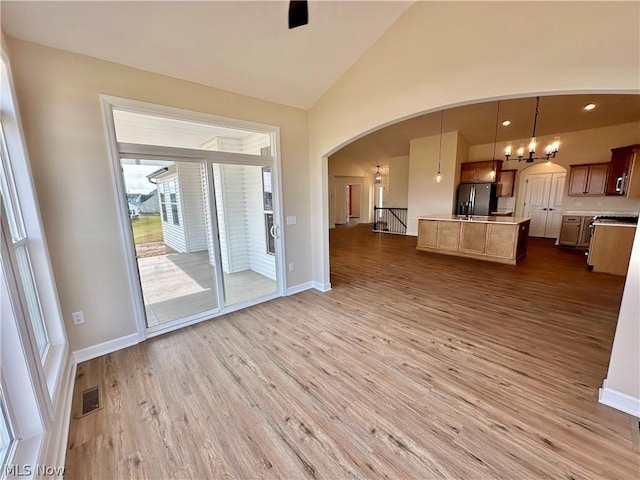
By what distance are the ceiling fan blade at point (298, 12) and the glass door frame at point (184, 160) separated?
1528 millimetres

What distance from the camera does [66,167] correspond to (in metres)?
2.26

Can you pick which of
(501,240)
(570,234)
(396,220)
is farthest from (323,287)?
(570,234)

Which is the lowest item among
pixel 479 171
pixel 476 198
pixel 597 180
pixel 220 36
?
pixel 476 198

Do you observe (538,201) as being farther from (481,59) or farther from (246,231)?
(246,231)

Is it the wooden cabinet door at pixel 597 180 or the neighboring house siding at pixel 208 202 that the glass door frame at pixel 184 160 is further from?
the wooden cabinet door at pixel 597 180

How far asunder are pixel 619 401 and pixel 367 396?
5.81 feet

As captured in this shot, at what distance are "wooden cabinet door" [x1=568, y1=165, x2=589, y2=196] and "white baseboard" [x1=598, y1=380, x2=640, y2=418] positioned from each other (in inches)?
283

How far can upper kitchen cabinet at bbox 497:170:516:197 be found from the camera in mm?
8281

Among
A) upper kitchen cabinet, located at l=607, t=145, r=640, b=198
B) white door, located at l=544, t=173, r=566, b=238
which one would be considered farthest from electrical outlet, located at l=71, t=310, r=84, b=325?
white door, located at l=544, t=173, r=566, b=238

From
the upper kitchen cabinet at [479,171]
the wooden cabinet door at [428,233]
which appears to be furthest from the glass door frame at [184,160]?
the upper kitchen cabinet at [479,171]

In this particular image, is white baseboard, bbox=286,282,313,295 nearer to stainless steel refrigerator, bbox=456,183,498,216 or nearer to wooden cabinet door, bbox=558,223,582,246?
stainless steel refrigerator, bbox=456,183,498,216

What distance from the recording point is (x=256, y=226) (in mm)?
4074

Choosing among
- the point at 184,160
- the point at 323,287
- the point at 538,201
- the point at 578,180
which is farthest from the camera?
the point at 538,201

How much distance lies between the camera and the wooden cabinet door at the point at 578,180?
21.7ft
